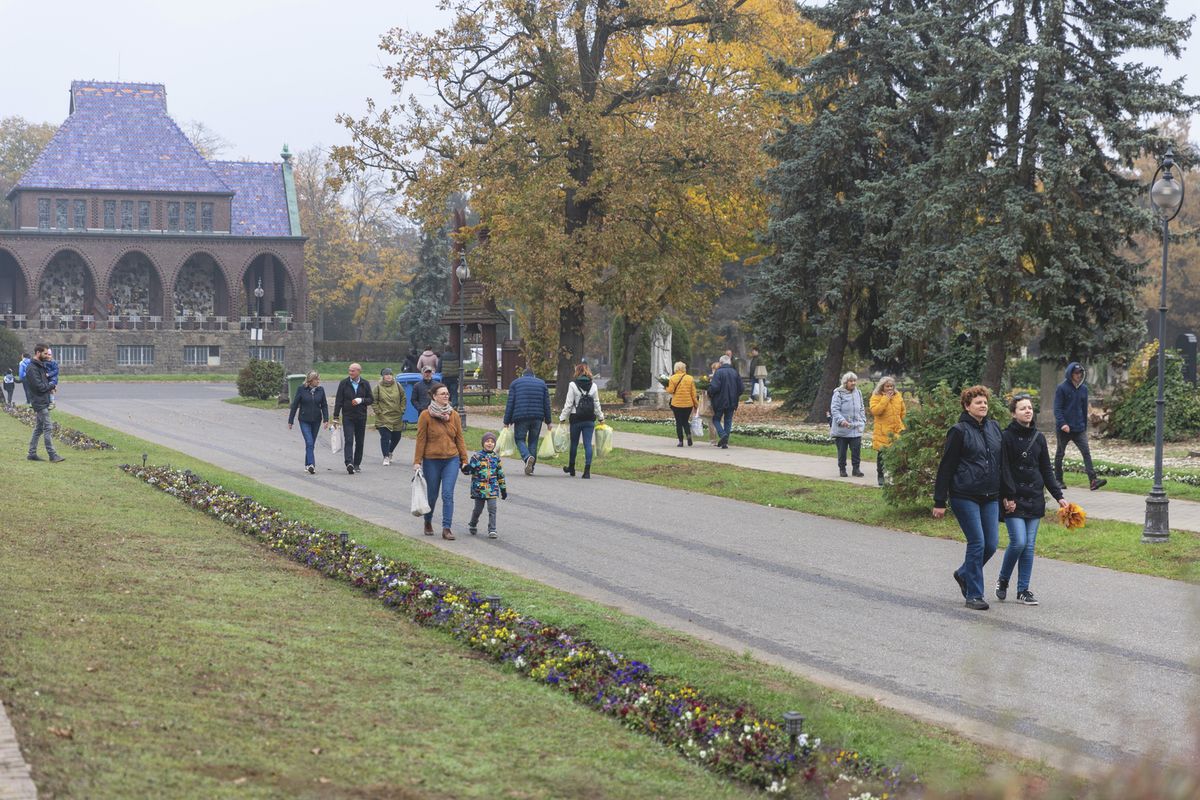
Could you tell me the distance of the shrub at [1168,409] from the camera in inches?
1116

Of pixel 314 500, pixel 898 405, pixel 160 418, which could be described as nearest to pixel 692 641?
pixel 314 500

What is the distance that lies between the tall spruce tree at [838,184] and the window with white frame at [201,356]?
57.6m

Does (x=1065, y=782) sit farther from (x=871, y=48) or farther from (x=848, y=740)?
(x=871, y=48)

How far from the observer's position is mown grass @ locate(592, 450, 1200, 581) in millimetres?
14523

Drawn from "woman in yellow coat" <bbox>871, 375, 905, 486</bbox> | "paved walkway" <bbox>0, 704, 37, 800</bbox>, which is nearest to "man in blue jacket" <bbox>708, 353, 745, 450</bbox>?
"woman in yellow coat" <bbox>871, 375, 905, 486</bbox>

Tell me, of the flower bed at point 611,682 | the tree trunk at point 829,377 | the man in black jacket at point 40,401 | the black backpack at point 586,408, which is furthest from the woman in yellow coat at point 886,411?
the tree trunk at point 829,377

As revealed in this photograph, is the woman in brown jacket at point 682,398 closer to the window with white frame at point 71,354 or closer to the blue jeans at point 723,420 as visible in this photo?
the blue jeans at point 723,420

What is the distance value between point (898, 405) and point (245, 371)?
32.9 m

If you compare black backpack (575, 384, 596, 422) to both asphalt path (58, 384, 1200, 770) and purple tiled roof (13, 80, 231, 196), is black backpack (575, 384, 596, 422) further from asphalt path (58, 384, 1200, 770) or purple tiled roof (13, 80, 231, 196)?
purple tiled roof (13, 80, 231, 196)

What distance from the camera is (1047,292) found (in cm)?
3003

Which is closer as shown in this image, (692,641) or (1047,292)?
(692,641)

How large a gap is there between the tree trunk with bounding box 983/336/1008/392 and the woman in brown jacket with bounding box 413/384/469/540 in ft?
60.2

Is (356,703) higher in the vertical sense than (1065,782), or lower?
lower

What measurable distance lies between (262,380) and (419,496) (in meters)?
34.2
